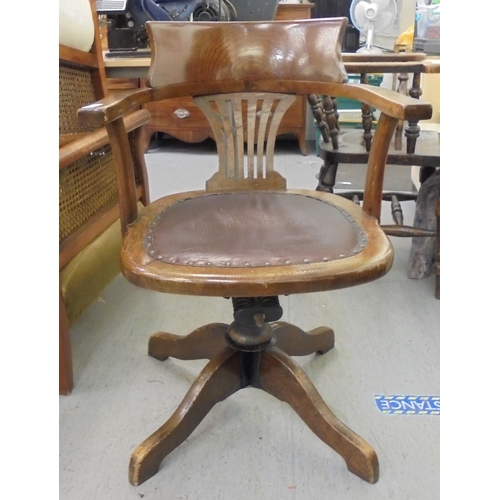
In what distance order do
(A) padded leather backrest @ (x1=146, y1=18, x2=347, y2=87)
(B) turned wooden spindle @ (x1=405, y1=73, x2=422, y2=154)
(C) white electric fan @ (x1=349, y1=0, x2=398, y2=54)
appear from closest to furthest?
(A) padded leather backrest @ (x1=146, y1=18, x2=347, y2=87) → (B) turned wooden spindle @ (x1=405, y1=73, x2=422, y2=154) → (C) white electric fan @ (x1=349, y1=0, x2=398, y2=54)

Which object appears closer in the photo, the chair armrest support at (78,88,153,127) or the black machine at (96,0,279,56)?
the chair armrest support at (78,88,153,127)

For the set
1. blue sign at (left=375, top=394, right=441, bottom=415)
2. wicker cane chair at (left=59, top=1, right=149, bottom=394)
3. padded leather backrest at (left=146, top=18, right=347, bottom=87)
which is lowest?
blue sign at (left=375, top=394, right=441, bottom=415)

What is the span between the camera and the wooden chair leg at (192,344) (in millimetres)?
1239

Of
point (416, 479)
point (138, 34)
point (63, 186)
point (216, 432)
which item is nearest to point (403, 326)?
point (416, 479)

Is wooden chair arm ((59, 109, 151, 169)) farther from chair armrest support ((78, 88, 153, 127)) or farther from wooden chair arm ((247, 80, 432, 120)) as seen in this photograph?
wooden chair arm ((247, 80, 432, 120))

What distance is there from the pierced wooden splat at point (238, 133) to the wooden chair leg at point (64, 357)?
46cm

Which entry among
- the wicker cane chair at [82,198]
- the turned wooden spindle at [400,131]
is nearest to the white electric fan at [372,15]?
the turned wooden spindle at [400,131]

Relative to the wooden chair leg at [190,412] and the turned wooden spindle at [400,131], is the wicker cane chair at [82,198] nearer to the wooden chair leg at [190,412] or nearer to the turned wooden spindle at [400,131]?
the wooden chair leg at [190,412]

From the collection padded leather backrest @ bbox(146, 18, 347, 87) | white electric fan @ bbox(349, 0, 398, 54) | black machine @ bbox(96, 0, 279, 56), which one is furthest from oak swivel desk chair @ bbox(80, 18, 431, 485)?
white electric fan @ bbox(349, 0, 398, 54)

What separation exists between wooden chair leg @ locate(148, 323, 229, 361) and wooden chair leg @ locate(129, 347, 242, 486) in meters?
0.16

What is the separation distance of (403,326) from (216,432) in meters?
0.68

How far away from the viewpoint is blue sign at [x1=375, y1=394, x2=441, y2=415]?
113 cm

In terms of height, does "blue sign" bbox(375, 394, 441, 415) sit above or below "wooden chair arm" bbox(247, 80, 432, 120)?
below

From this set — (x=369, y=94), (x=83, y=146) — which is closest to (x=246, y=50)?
(x=369, y=94)
